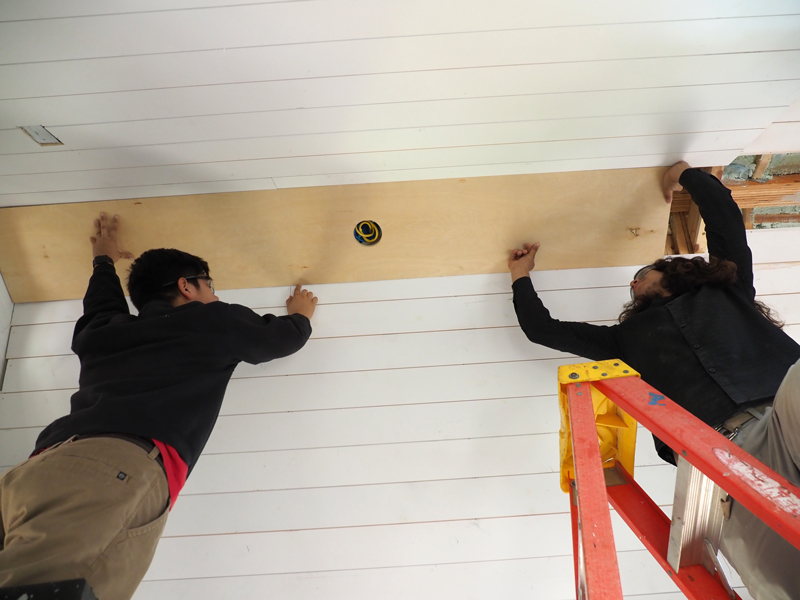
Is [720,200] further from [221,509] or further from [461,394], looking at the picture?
[221,509]

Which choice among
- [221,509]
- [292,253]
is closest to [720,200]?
[292,253]

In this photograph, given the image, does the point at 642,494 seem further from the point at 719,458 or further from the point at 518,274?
the point at 518,274

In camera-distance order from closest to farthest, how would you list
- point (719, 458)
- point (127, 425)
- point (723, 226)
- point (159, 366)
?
1. point (719, 458)
2. point (127, 425)
3. point (159, 366)
4. point (723, 226)

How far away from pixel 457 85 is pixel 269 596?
2.07 m

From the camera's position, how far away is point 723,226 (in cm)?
170

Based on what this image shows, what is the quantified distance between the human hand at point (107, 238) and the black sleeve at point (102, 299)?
0.18 meters

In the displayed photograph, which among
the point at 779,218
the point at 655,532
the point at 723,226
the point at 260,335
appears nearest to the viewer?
the point at 655,532

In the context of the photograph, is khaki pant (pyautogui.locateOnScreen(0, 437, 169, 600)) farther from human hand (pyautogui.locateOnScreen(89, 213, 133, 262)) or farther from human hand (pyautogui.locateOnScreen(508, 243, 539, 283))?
human hand (pyautogui.locateOnScreen(508, 243, 539, 283))

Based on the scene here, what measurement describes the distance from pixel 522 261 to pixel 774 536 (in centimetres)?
116

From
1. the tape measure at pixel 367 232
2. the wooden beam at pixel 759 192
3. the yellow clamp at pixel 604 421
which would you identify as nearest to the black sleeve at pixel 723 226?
the wooden beam at pixel 759 192

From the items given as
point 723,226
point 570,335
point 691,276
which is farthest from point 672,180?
point 570,335

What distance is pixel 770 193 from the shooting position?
2.16 metres

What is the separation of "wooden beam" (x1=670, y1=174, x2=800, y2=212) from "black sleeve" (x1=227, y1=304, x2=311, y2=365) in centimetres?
176

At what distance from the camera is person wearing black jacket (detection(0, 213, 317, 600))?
3.61 ft
